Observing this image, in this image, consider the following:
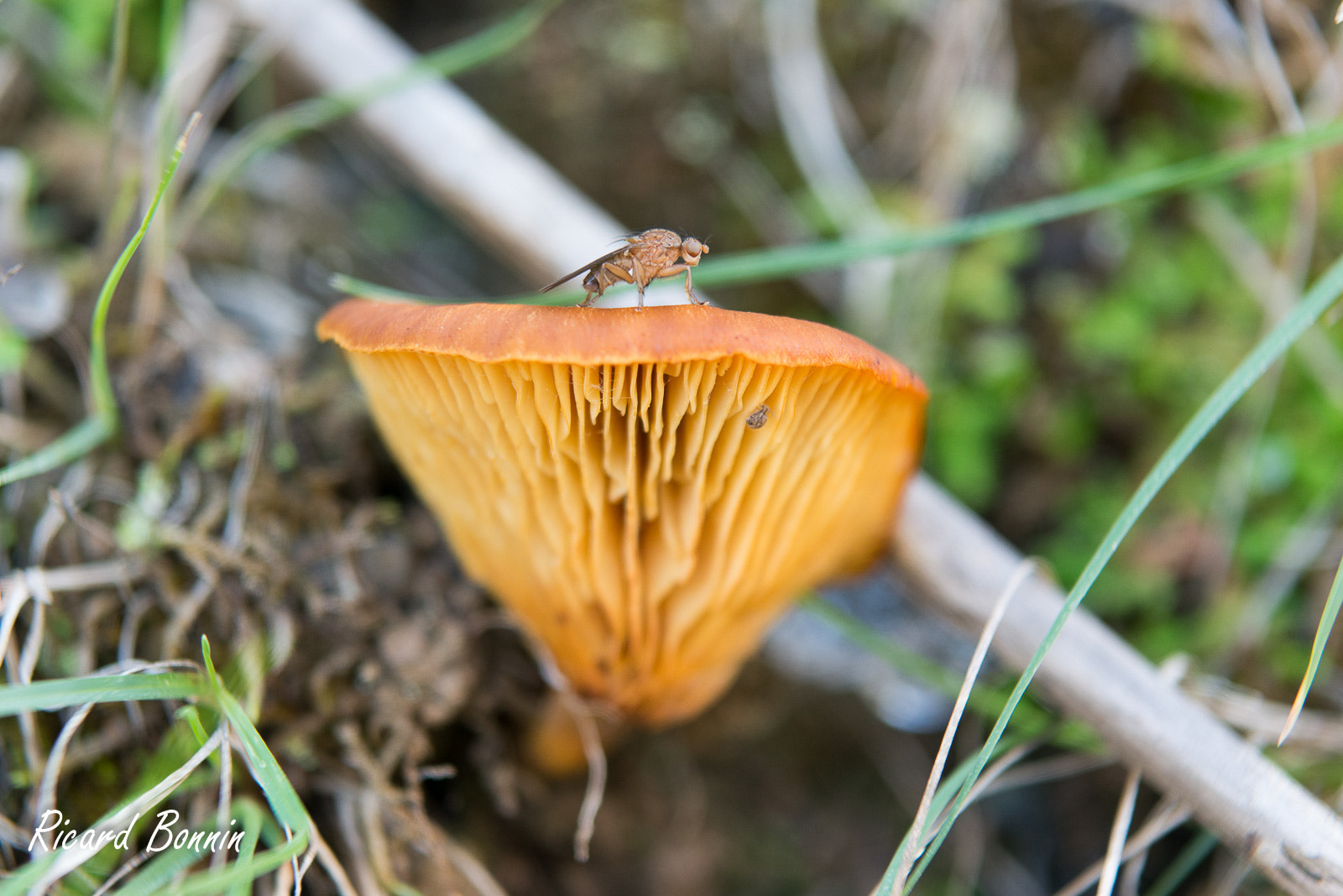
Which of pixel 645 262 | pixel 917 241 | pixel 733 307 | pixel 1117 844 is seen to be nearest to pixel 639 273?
pixel 645 262

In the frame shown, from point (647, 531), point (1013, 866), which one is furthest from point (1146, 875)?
point (647, 531)

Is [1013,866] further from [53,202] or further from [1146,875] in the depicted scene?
[53,202]

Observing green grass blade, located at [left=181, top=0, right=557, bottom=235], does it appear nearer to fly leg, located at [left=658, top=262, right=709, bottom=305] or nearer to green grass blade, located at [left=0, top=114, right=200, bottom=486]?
green grass blade, located at [left=0, top=114, right=200, bottom=486]

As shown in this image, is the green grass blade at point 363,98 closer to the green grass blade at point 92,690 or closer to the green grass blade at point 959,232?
the green grass blade at point 959,232

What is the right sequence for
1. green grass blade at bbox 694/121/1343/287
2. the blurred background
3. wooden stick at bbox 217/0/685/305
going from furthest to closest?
wooden stick at bbox 217/0/685/305
the blurred background
green grass blade at bbox 694/121/1343/287

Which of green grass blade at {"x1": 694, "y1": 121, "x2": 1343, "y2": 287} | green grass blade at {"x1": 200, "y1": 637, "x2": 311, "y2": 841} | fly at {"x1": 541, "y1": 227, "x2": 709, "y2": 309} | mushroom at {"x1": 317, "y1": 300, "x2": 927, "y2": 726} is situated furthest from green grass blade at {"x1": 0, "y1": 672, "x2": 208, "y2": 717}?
green grass blade at {"x1": 694, "y1": 121, "x2": 1343, "y2": 287}

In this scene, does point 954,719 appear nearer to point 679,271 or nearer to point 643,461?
point 643,461
